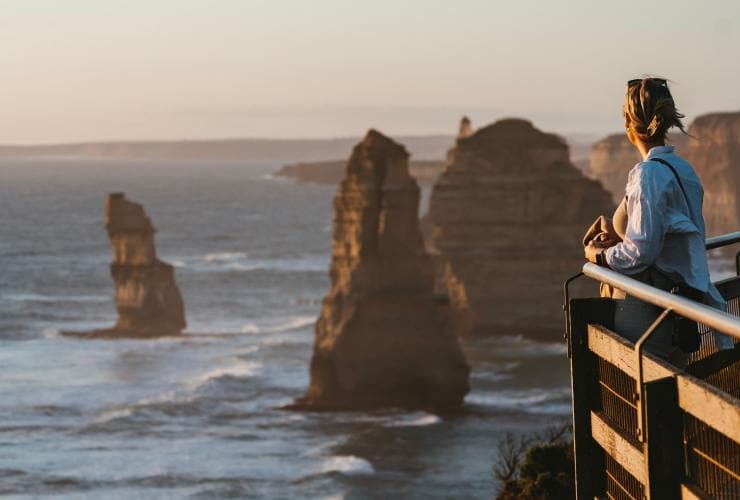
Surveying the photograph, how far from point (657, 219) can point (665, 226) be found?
73mm

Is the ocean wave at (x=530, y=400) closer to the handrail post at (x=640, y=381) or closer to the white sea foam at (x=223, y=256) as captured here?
the handrail post at (x=640, y=381)

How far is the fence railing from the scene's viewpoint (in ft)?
18.9

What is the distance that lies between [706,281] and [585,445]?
1036mm

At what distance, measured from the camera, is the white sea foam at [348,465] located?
51594 millimetres

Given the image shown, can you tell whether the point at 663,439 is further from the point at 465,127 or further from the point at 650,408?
the point at 465,127

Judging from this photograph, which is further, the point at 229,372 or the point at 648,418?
the point at 229,372

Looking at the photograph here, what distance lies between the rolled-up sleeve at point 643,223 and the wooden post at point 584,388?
310 millimetres

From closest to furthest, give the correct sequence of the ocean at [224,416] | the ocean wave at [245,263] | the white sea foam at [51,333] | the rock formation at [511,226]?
the ocean at [224,416] < the rock formation at [511,226] < the white sea foam at [51,333] < the ocean wave at [245,263]

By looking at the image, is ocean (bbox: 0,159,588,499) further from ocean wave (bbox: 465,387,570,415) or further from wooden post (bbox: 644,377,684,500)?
wooden post (bbox: 644,377,684,500)

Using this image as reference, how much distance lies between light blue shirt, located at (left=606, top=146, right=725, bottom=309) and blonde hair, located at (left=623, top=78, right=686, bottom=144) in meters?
0.09

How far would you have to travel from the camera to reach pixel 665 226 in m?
7.13

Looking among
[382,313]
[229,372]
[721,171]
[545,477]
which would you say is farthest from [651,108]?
[721,171]

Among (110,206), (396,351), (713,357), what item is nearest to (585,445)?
(713,357)

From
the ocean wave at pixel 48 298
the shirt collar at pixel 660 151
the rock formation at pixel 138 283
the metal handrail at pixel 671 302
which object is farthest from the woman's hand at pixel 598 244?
the ocean wave at pixel 48 298
